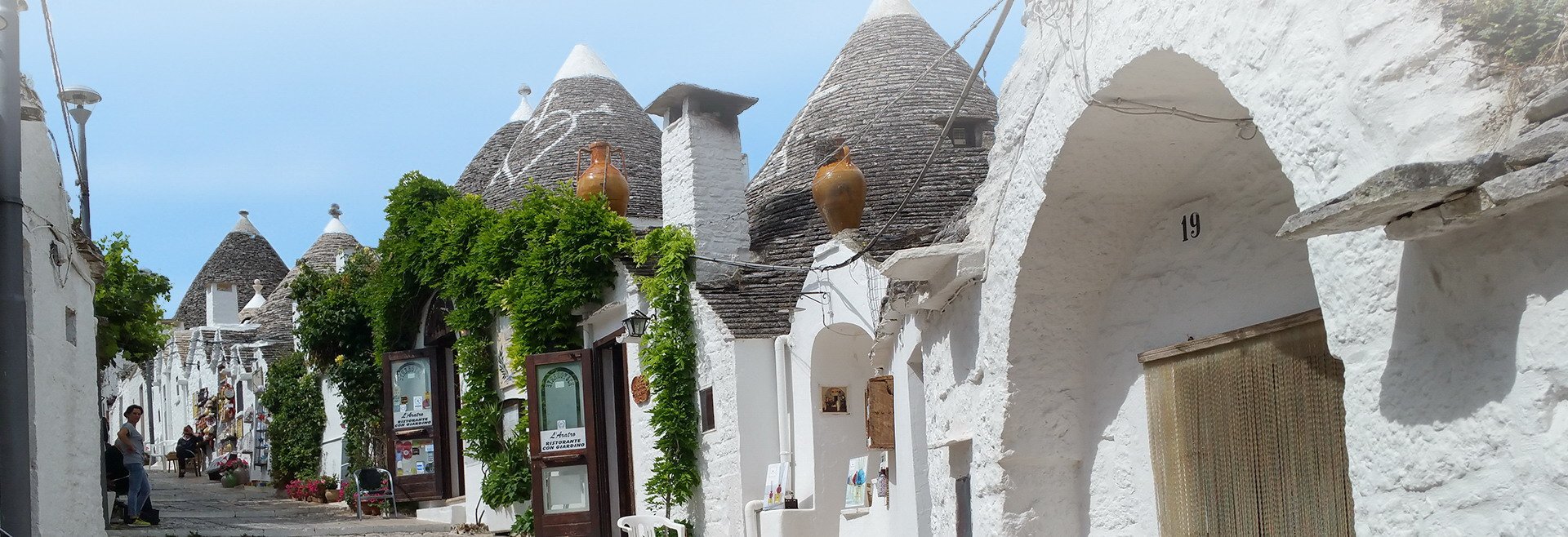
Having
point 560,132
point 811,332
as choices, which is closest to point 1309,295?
point 811,332

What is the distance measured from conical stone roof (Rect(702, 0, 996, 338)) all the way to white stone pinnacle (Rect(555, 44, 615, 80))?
522cm

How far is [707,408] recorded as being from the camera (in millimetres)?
13000

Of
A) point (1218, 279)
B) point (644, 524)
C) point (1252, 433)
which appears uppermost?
point (1218, 279)

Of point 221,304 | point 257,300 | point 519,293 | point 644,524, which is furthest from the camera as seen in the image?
point 257,300

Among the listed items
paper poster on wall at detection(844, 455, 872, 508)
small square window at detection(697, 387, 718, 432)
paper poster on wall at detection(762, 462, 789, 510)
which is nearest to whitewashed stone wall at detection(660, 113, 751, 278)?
small square window at detection(697, 387, 718, 432)

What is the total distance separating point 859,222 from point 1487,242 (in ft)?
32.2

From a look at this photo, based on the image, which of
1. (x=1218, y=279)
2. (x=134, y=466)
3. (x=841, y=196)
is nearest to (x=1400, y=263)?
(x=1218, y=279)

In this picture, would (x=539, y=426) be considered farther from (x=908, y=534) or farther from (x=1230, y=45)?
(x=1230, y=45)

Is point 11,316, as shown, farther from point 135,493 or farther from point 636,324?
point 135,493

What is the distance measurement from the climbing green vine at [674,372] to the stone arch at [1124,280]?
23.6 feet

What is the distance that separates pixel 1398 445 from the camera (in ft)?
12.1

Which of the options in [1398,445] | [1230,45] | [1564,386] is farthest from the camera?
[1230,45]

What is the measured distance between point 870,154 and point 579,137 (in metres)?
5.82

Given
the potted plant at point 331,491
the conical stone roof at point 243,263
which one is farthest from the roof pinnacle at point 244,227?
the potted plant at point 331,491
